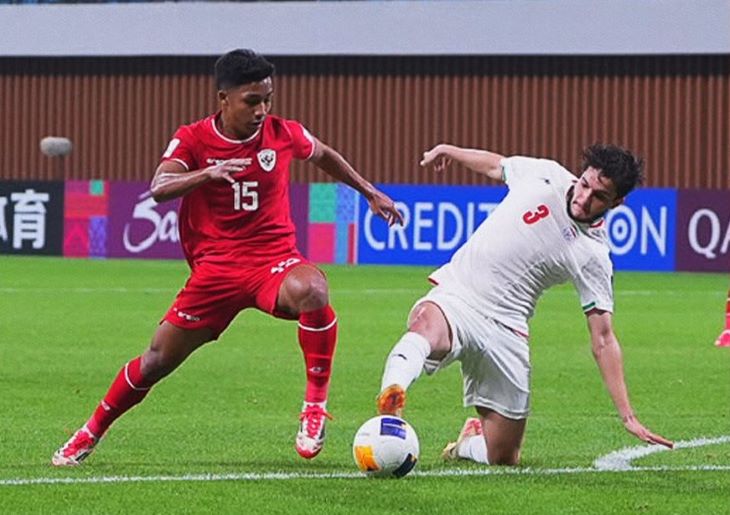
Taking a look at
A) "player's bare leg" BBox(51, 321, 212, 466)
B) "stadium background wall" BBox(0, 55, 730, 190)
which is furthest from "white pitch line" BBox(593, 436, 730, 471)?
"stadium background wall" BBox(0, 55, 730, 190)

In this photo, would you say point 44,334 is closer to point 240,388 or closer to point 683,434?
point 240,388

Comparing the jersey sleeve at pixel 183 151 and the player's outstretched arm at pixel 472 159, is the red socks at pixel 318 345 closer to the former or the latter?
the jersey sleeve at pixel 183 151

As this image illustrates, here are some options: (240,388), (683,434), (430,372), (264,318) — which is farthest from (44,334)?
(430,372)

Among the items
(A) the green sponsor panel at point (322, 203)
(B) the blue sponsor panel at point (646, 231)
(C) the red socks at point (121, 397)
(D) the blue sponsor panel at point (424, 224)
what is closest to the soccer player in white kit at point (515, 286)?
(C) the red socks at point (121, 397)

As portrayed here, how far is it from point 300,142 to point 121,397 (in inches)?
57.2

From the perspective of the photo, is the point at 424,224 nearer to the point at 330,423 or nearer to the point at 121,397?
the point at 330,423

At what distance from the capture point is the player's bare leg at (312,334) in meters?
8.81

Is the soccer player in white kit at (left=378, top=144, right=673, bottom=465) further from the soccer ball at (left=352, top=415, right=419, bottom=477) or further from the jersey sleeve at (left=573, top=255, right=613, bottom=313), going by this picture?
the soccer ball at (left=352, top=415, right=419, bottom=477)

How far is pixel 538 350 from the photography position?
16375 mm

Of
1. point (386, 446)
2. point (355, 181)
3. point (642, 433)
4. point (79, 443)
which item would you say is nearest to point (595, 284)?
point (642, 433)

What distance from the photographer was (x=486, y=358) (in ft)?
29.9

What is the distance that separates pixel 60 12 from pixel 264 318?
2046cm

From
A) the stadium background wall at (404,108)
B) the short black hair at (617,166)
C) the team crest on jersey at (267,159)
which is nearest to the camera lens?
the short black hair at (617,166)

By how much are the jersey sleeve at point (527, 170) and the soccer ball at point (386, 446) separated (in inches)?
63.6
